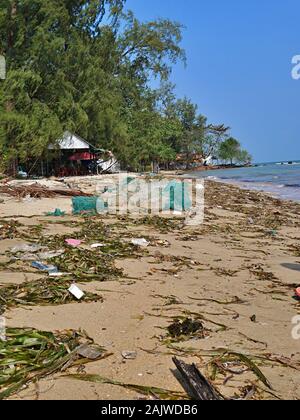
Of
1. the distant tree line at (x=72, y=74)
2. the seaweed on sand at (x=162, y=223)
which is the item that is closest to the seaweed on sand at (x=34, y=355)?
the seaweed on sand at (x=162, y=223)

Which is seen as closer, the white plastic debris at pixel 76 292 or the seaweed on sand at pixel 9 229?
the white plastic debris at pixel 76 292

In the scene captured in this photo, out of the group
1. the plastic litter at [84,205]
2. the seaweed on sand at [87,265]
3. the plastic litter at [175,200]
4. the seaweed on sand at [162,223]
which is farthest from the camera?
the plastic litter at [175,200]

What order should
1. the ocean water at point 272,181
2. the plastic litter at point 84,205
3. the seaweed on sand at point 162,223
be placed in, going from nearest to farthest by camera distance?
the seaweed on sand at point 162,223
the plastic litter at point 84,205
the ocean water at point 272,181

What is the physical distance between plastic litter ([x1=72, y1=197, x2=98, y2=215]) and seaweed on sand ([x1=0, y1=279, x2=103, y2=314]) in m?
6.30

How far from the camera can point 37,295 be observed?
168 inches

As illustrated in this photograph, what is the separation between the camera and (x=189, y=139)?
278 feet

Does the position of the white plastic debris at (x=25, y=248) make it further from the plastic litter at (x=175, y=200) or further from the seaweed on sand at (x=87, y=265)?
the plastic litter at (x=175, y=200)

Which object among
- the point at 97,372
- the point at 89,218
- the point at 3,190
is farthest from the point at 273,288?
the point at 3,190

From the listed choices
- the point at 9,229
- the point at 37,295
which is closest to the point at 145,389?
the point at 37,295

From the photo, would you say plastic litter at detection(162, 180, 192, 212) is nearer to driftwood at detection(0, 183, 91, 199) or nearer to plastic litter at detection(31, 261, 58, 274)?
driftwood at detection(0, 183, 91, 199)

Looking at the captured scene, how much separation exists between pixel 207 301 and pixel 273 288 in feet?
3.62

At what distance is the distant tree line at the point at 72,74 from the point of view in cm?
2670

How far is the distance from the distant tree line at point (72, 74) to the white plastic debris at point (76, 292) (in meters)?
22.8

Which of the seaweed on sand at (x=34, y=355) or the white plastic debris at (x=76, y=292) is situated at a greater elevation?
the white plastic debris at (x=76, y=292)
